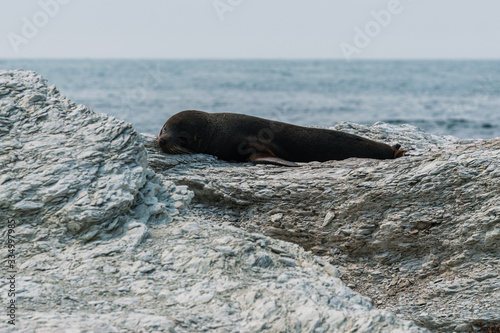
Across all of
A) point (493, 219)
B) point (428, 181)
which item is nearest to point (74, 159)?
point (428, 181)

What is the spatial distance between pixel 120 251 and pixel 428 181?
2580mm

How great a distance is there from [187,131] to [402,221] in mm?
4203

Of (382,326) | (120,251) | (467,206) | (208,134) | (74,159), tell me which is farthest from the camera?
(208,134)

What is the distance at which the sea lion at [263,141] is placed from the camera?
26.8 ft

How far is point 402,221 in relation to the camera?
16.2 ft

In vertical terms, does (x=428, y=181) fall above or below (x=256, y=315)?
above

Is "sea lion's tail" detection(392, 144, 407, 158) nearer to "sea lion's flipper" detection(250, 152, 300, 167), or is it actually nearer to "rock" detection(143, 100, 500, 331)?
"sea lion's flipper" detection(250, 152, 300, 167)

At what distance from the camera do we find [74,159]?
4344mm

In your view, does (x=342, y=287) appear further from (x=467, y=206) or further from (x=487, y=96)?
(x=487, y=96)

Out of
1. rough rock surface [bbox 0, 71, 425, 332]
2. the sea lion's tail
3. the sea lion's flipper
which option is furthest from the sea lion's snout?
the sea lion's tail

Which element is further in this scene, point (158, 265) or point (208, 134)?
point (208, 134)

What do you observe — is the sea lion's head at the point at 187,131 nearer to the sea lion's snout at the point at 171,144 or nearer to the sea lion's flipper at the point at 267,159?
the sea lion's snout at the point at 171,144

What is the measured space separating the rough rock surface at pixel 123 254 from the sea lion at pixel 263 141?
10.9 feet

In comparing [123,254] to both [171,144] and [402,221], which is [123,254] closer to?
[402,221]
